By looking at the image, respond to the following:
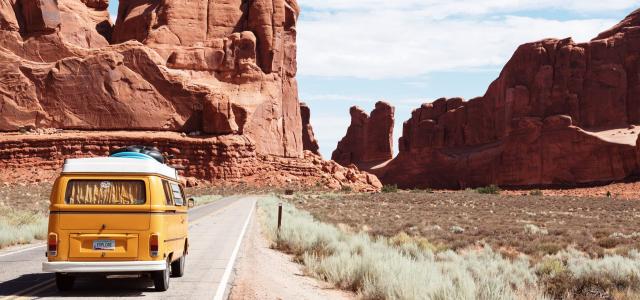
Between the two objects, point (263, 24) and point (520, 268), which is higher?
point (263, 24)

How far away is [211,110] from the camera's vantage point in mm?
85938

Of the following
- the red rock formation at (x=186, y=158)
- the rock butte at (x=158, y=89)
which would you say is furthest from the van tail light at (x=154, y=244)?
the rock butte at (x=158, y=89)

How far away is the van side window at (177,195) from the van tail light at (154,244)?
1.73 m

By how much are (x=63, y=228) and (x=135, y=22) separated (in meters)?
91.9

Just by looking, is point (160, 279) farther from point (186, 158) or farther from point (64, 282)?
point (186, 158)

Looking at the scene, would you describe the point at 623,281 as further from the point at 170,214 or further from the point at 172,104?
the point at 172,104

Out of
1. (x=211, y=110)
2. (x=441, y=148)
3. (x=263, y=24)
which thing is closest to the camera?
(x=211, y=110)

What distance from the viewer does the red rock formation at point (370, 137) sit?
14425 centimetres

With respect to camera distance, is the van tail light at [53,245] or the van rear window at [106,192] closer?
the van tail light at [53,245]

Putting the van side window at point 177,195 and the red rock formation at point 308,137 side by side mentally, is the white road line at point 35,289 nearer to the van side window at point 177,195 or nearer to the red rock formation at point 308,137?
the van side window at point 177,195

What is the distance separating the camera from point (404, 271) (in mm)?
11328

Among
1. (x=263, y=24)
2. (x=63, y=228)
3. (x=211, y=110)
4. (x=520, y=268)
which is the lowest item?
(x=520, y=268)

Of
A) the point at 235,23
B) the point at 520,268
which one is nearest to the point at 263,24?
the point at 235,23

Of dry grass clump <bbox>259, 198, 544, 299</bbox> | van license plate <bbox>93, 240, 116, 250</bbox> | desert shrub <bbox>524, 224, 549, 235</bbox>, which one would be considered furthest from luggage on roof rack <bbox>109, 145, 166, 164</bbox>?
desert shrub <bbox>524, 224, 549, 235</bbox>
